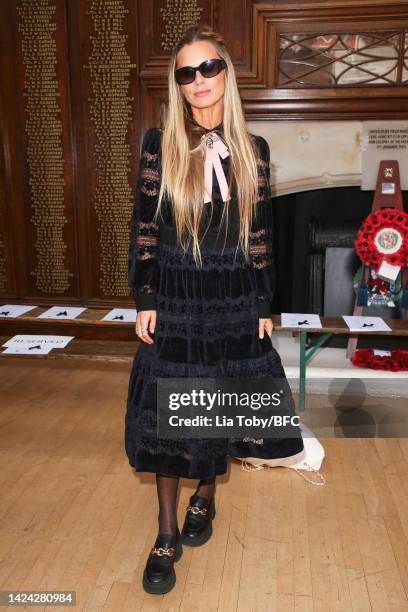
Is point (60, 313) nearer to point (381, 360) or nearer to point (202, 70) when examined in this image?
point (202, 70)

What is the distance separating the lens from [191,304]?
177 centimetres

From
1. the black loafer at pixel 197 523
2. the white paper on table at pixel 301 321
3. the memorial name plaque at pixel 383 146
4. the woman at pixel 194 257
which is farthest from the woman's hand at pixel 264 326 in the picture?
the memorial name plaque at pixel 383 146

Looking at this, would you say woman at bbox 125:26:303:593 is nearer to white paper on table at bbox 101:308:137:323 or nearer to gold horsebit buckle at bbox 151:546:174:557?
gold horsebit buckle at bbox 151:546:174:557

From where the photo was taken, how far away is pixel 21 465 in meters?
2.54

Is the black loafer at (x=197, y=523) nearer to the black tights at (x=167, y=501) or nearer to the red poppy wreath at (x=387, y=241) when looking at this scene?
the black tights at (x=167, y=501)

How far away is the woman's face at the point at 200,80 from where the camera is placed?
1.71m

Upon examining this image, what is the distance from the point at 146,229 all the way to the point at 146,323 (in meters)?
0.30

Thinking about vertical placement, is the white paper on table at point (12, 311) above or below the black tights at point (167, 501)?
above

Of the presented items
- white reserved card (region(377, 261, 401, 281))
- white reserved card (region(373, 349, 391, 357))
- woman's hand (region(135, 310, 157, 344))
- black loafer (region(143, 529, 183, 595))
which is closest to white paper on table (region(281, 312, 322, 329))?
white reserved card (region(377, 261, 401, 281))

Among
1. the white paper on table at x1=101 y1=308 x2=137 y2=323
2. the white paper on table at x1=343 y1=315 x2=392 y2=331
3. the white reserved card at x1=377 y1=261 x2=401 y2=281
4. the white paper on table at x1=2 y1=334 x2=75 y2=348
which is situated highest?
Answer: the white reserved card at x1=377 y1=261 x2=401 y2=281

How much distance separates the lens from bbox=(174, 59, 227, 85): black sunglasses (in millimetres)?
1687

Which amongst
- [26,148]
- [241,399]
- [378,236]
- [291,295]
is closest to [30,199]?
[26,148]

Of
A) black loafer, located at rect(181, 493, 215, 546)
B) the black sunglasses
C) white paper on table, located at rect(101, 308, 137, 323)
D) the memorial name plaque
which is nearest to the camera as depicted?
the black sunglasses

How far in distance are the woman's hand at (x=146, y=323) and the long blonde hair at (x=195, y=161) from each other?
24 centimetres
